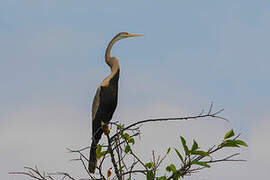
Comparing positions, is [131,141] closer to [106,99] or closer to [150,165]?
Result: [150,165]

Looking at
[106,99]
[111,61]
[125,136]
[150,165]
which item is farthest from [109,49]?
[150,165]

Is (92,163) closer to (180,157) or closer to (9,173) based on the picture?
(9,173)

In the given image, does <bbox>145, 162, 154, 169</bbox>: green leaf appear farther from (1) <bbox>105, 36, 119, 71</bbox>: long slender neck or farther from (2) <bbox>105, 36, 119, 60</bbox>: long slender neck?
(2) <bbox>105, 36, 119, 60</bbox>: long slender neck

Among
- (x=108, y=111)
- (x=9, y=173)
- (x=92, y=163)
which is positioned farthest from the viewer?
(x=108, y=111)

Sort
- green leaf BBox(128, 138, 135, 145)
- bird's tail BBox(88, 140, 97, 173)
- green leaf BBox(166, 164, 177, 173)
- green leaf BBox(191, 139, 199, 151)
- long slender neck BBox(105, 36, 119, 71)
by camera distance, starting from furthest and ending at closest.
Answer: long slender neck BBox(105, 36, 119, 71) < bird's tail BBox(88, 140, 97, 173) < green leaf BBox(128, 138, 135, 145) < green leaf BBox(166, 164, 177, 173) < green leaf BBox(191, 139, 199, 151)

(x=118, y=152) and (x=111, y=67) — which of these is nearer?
(x=118, y=152)

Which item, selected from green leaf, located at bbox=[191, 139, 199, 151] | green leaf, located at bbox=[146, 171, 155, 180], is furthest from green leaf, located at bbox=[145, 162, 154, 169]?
green leaf, located at bbox=[191, 139, 199, 151]

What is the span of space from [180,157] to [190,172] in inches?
7.0

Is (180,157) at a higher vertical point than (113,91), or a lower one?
lower

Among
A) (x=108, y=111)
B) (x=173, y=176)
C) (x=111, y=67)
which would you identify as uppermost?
(x=111, y=67)

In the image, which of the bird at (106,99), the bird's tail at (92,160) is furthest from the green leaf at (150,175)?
the bird at (106,99)

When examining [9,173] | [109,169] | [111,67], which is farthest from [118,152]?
[111,67]

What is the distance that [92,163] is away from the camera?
5246 mm

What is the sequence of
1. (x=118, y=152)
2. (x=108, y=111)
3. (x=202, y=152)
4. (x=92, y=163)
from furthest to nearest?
(x=108, y=111) → (x=92, y=163) → (x=118, y=152) → (x=202, y=152)
